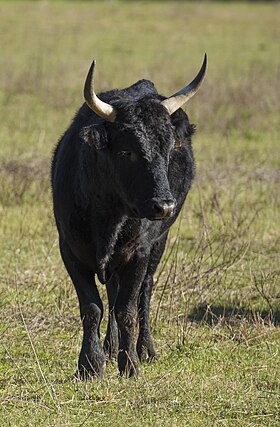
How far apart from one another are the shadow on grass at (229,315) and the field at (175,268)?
0.02 meters

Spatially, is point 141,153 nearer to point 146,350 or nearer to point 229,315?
point 146,350

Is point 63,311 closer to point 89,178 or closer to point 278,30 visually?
point 89,178

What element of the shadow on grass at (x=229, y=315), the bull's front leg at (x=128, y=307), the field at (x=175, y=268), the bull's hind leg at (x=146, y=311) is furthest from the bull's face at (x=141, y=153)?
the shadow on grass at (x=229, y=315)

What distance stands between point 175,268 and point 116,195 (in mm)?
1504

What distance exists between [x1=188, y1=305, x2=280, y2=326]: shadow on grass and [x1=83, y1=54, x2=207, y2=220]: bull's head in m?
1.54

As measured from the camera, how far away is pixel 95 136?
5.99 m

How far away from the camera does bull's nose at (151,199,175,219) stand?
566 cm

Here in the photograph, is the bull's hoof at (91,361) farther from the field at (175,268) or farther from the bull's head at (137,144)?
the bull's head at (137,144)

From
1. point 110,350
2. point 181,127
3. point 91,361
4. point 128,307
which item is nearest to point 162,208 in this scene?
point 181,127

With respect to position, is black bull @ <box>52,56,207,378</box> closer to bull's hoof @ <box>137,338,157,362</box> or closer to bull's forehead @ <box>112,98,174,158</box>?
bull's forehead @ <box>112,98,174,158</box>

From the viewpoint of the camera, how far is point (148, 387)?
5797mm

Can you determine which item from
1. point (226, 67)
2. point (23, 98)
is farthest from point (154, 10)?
point (23, 98)

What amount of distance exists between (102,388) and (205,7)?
115ft

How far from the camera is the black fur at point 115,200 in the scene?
19.5 feet
